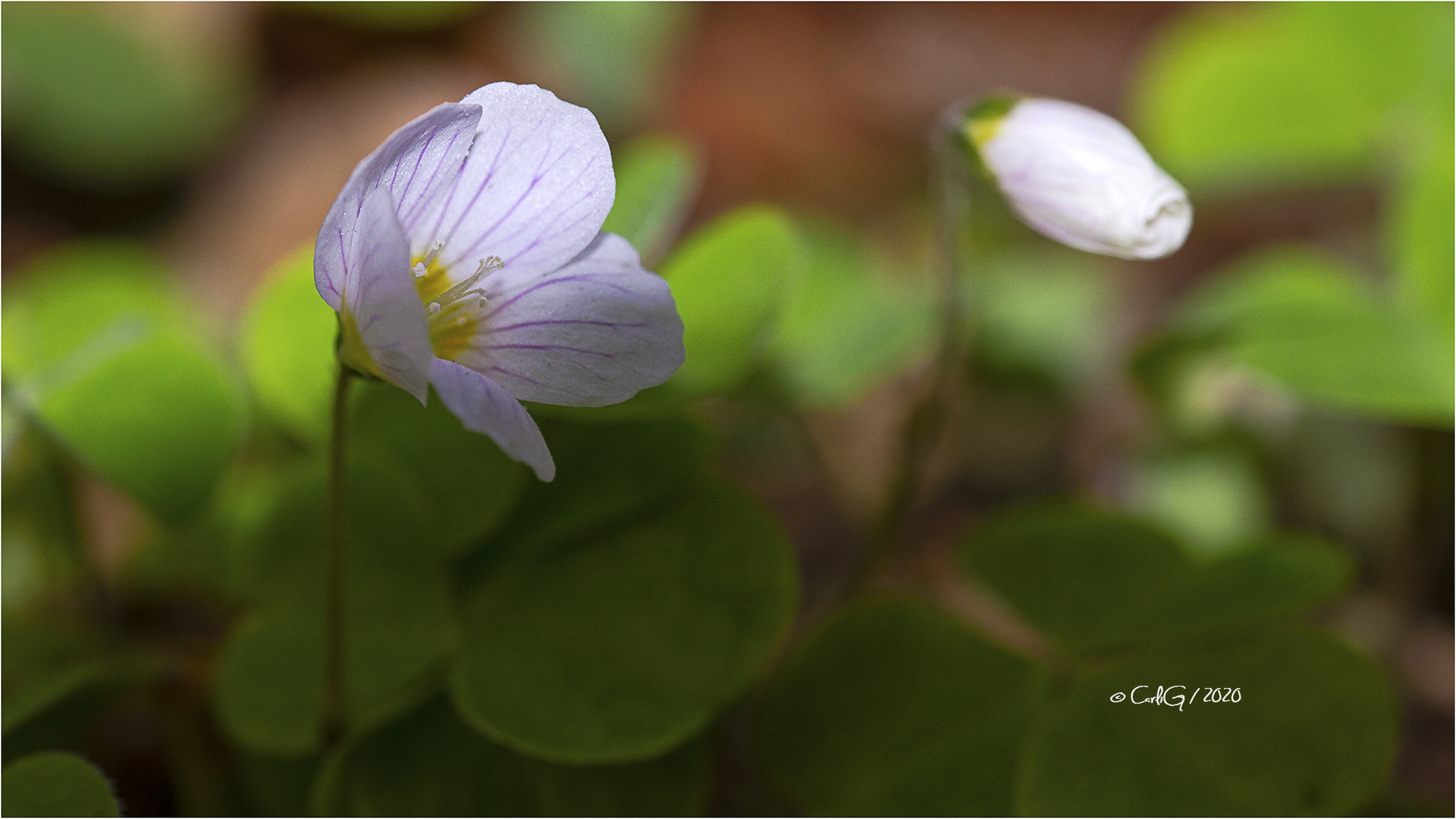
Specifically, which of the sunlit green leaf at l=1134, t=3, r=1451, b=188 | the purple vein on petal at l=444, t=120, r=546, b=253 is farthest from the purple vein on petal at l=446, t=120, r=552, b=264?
the sunlit green leaf at l=1134, t=3, r=1451, b=188

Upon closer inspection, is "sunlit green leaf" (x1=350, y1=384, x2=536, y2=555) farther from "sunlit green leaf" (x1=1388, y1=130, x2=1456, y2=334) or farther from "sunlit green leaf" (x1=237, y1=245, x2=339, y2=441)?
"sunlit green leaf" (x1=1388, y1=130, x2=1456, y2=334)

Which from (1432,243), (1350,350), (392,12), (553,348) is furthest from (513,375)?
(392,12)

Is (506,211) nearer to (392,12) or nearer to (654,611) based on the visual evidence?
(654,611)

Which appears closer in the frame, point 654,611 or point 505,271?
point 505,271

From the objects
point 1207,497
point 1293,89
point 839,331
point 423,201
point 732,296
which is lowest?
point 1207,497

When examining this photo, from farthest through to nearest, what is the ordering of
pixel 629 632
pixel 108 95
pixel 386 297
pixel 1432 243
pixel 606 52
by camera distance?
pixel 606 52 < pixel 108 95 < pixel 1432 243 < pixel 629 632 < pixel 386 297

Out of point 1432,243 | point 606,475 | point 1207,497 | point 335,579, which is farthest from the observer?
point 1207,497

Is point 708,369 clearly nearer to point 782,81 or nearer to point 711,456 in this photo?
point 711,456
